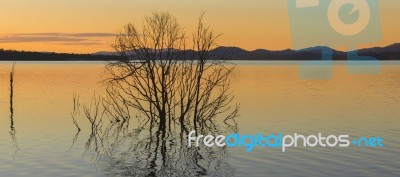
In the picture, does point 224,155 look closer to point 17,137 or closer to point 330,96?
point 17,137

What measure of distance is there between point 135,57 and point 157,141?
8.07m
